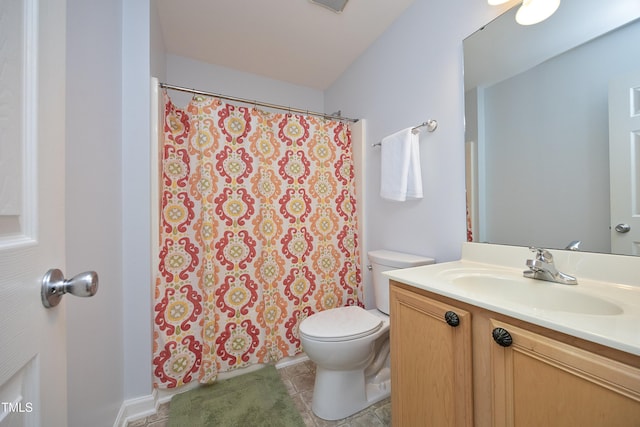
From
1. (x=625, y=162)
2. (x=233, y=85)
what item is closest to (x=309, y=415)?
(x=625, y=162)

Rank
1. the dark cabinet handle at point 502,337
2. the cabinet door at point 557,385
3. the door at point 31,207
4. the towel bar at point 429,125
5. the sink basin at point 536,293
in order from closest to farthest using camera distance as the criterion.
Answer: the door at point 31,207
the cabinet door at point 557,385
the dark cabinet handle at point 502,337
the sink basin at point 536,293
the towel bar at point 429,125

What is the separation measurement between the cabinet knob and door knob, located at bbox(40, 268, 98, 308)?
34.6 inches

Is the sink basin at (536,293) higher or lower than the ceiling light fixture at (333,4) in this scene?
lower

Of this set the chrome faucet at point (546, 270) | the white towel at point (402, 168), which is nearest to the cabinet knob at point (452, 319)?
the chrome faucet at point (546, 270)

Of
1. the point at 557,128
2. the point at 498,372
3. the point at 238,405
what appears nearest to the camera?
the point at 498,372

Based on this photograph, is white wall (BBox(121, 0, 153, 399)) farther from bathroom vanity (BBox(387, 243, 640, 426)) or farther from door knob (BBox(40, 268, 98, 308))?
bathroom vanity (BBox(387, 243, 640, 426))

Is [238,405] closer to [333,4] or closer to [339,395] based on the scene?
[339,395]

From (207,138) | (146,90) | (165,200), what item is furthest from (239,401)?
(146,90)

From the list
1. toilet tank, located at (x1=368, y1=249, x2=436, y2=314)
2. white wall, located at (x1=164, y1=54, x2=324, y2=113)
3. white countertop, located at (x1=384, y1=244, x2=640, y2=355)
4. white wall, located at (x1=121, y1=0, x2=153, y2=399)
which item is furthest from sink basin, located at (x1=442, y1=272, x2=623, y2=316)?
white wall, located at (x1=164, y1=54, x2=324, y2=113)

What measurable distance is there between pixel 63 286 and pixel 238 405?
4.18ft

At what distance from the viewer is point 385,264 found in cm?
145

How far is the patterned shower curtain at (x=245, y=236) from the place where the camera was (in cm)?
137

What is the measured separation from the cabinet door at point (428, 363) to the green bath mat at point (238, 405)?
2.08ft

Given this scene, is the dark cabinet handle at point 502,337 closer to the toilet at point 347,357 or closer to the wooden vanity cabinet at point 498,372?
the wooden vanity cabinet at point 498,372
